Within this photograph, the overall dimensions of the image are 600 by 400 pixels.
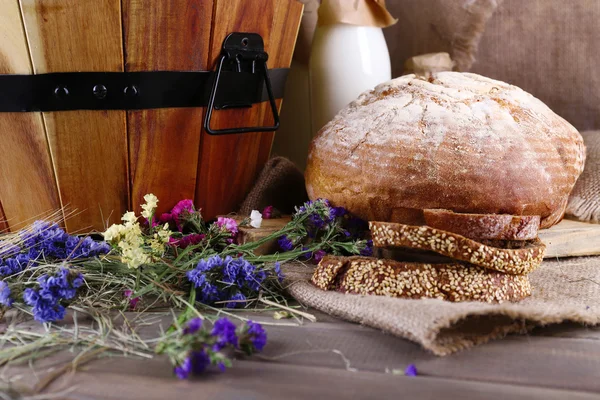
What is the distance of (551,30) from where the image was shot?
1.75 meters

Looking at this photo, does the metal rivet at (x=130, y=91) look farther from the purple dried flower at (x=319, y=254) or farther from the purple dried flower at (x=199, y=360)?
the purple dried flower at (x=199, y=360)

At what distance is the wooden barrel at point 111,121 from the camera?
3.62 ft

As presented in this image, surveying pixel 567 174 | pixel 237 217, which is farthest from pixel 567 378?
pixel 237 217

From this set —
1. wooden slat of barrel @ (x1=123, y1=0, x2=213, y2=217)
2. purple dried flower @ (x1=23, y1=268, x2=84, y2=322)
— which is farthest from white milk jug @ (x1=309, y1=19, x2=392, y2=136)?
purple dried flower @ (x1=23, y1=268, x2=84, y2=322)

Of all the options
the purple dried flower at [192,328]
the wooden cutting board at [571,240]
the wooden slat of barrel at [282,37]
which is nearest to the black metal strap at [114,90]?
the wooden slat of barrel at [282,37]

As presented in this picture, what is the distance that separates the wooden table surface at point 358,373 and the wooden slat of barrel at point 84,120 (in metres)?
0.52

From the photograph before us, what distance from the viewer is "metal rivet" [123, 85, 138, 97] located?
1.18 m

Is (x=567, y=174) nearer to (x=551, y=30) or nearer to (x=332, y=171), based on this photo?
(x=332, y=171)

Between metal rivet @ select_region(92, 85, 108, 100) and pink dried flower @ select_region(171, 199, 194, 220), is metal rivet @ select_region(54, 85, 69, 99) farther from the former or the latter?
pink dried flower @ select_region(171, 199, 194, 220)

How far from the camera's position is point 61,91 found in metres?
1.14

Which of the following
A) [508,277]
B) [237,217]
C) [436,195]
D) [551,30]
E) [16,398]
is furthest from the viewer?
[551,30]

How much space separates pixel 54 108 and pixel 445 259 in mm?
766

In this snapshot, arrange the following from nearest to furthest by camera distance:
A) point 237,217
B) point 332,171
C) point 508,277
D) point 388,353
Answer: point 388,353 < point 508,277 < point 332,171 < point 237,217

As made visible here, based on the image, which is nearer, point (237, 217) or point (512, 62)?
point (237, 217)
